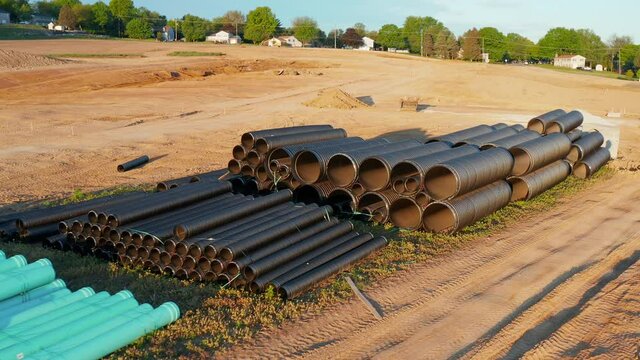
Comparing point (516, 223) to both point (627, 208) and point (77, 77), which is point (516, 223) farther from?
point (77, 77)

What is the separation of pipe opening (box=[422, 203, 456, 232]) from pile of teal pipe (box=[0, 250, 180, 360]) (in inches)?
232

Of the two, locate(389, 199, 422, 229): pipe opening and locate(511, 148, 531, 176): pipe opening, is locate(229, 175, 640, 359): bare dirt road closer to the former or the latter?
locate(389, 199, 422, 229): pipe opening

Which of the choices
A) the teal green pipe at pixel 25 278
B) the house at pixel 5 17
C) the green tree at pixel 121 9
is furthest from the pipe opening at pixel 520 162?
the green tree at pixel 121 9

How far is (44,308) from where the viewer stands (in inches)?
297

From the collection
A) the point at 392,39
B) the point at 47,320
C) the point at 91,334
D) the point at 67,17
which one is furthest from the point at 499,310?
the point at 392,39

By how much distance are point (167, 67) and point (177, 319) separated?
4464cm

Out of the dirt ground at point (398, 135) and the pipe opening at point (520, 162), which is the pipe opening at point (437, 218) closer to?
the dirt ground at point (398, 135)

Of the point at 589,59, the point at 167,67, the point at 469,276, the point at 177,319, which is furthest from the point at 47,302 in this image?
the point at 589,59

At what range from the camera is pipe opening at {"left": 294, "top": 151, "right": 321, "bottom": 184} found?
13039mm

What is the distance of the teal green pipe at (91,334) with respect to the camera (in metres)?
6.45

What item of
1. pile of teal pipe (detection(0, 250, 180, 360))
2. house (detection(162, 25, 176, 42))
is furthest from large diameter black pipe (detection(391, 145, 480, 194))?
house (detection(162, 25, 176, 42))

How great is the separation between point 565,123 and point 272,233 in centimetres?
1233

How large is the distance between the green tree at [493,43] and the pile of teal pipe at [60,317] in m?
133

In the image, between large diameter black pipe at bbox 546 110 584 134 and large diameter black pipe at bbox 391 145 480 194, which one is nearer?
large diameter black pipe at bbox 391 145 480 194
